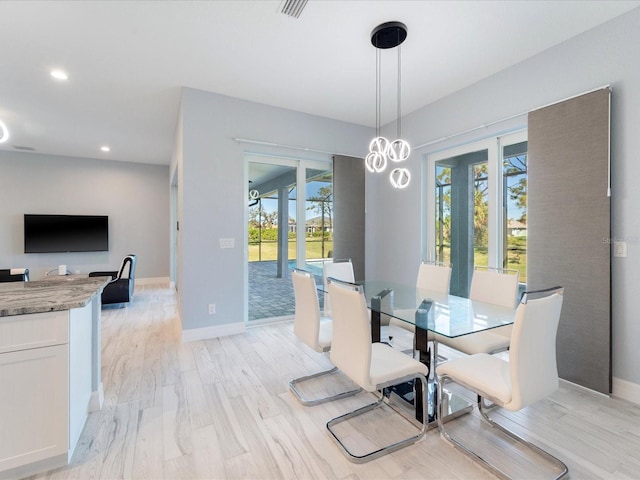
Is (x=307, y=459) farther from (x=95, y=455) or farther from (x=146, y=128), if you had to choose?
(x=146, y=128)

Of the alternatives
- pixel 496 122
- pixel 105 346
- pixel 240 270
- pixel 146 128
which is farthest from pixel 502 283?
pixel 146 128

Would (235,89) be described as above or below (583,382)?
above

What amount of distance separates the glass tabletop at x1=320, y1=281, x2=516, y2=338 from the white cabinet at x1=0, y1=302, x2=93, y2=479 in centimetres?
186

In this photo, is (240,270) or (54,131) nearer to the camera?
(240,270)

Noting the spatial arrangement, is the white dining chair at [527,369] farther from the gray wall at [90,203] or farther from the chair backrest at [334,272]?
the gray wall at [90,203]

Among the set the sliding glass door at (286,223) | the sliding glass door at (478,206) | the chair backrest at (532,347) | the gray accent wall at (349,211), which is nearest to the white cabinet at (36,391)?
the chair backrest at (532,347)

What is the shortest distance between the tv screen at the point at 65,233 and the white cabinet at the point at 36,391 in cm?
606

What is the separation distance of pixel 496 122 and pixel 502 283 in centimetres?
173

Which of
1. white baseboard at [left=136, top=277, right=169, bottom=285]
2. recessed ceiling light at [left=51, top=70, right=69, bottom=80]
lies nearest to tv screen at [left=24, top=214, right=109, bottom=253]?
white baseboard at [left=136, top=277, right=169, bottom=285]

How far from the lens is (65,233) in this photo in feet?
20.6

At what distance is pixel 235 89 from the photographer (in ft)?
11.4

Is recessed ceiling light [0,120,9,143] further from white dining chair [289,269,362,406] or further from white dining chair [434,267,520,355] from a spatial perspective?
white dining chair [434,267,520,355]

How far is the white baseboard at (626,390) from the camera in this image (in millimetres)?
2195

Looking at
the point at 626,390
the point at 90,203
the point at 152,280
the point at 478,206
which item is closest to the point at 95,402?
the point at 626,390
